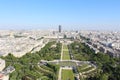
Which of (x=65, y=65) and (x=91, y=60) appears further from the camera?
(x=91, y=60)

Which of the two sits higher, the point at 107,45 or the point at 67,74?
the point at 67,74

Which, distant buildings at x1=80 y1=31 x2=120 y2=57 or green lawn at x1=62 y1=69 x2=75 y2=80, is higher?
green lawn at x1=62 y1=69 x2=75 y2=80

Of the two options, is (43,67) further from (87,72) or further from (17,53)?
(17,53)

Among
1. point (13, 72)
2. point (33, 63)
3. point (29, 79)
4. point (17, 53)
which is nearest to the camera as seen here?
point (29, 79)

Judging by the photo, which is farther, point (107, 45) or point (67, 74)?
point (107, 45)

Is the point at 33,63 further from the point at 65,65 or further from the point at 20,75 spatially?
the point at 20,75

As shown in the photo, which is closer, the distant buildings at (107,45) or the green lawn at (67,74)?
the green lawn at (67,74)

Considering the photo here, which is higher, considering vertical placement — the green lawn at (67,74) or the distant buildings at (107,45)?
the green lawn at (67,74)

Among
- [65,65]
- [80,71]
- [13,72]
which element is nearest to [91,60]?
[65,65]

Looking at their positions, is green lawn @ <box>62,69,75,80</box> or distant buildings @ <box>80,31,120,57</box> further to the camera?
distant buildings @ <box>80,31,120,57</box>

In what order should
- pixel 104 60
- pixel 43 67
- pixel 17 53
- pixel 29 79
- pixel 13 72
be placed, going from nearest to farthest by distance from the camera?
pixel 29 79, pixel 13 72, pixel 43 67, pixel 104 60, pixel 17 53
